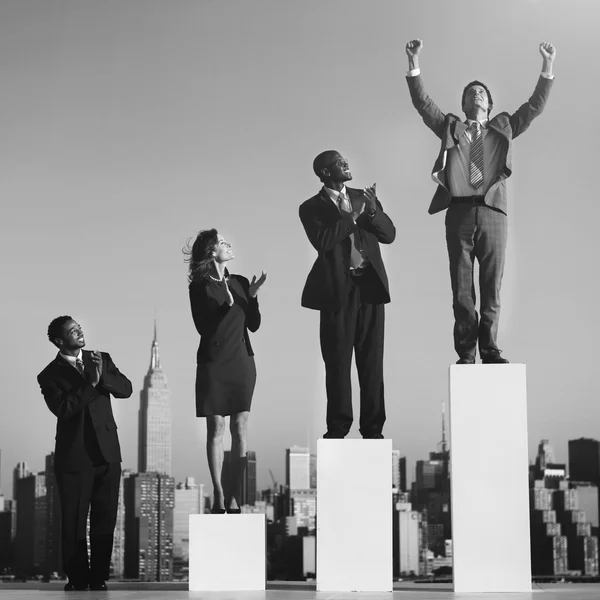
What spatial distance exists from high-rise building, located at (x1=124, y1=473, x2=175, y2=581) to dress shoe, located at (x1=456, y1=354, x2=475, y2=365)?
2.79 m

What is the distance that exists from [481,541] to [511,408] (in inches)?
28.3

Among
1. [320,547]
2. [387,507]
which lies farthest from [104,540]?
[387,507]

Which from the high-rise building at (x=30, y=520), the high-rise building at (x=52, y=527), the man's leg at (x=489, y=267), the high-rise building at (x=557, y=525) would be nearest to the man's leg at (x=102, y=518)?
the man's leg at (x=489, y=267)

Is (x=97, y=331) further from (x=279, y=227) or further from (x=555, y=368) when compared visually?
(x=555, y=368)

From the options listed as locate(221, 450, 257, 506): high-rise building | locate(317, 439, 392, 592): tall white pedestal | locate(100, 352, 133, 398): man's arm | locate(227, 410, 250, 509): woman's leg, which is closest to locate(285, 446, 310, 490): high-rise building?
locate(221, 450, 257, 506): high-rise building

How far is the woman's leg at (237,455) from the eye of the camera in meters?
6.16

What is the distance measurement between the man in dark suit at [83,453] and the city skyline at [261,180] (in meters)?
1.64

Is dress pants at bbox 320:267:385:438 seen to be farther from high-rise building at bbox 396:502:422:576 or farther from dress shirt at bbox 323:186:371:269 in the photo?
high-rise building at bbox 396:502:422:576

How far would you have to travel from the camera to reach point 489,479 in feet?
19.1

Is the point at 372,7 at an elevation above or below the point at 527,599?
above

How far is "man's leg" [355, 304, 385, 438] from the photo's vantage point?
6121 millimetres

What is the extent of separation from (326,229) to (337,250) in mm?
135

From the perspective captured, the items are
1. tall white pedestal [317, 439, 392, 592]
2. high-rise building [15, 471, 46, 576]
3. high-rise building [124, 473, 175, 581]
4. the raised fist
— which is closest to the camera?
tall white pedestal [317, 439, 392, 592]

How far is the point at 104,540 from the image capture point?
19.5ft
